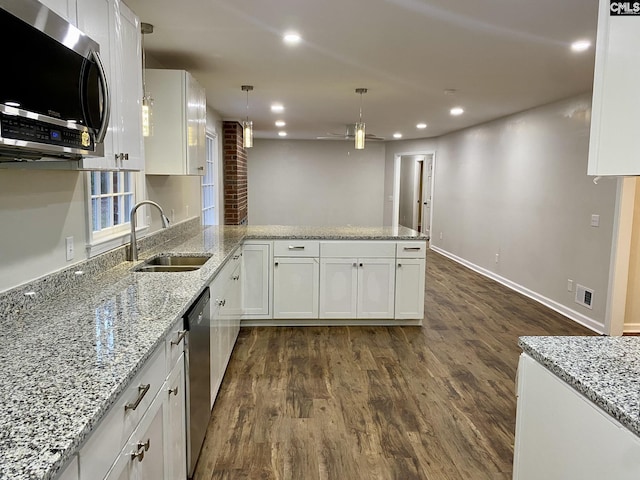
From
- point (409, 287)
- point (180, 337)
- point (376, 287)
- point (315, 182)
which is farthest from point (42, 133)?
point (315, 182)

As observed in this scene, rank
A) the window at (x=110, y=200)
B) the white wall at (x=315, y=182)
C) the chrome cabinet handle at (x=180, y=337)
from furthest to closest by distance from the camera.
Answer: the white wall at (x=315, y=182) < the window at (x=110, y=200) < the chrome cabinet handle at (x=180, y=337)

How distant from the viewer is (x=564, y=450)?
1347 mm

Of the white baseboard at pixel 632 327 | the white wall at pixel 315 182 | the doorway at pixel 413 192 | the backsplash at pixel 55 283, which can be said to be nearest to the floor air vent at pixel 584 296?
the white baseboard at pixel 632 327

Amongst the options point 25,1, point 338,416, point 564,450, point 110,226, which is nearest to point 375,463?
point 338,416

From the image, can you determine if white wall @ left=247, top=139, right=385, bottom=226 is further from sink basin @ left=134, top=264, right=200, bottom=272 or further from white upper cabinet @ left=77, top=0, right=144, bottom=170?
white upper cabinet @ left=77, top=0, right=144, bottom=170

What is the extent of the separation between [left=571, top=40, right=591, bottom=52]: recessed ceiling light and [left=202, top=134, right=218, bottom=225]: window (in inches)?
173

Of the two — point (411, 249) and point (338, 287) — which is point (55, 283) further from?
point (411, 249)

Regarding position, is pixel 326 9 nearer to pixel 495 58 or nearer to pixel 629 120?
pixel 495 58

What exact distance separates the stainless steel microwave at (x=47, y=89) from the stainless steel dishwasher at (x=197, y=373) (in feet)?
2.72

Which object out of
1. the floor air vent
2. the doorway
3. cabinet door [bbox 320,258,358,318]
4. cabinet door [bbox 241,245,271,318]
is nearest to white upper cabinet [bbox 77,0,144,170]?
cabinet door [bbox 241,245,271,318]

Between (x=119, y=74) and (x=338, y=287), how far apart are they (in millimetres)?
2756

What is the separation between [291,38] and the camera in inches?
121

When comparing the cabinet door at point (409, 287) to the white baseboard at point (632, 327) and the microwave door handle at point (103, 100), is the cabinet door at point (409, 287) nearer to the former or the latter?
the white baseboard at point (632, 327)

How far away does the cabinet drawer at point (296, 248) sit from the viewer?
14.2ft
